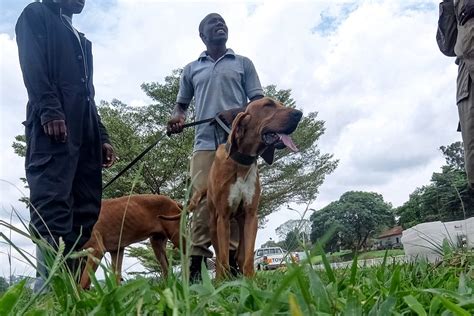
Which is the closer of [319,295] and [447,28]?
[319,295]

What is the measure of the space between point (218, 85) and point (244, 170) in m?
0.84

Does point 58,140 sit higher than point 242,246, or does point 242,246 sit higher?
point 58,140

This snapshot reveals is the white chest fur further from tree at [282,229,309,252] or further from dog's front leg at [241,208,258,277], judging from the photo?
tree at [282,229,309,252]

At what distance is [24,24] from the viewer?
3.22 meters

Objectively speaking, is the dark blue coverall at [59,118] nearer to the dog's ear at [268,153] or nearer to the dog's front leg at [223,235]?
the dog's front leg at [223,235]

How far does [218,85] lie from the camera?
15.0 feet

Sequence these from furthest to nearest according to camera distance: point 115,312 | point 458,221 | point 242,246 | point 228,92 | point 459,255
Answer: point 228,92 → point 242,246 → point 458,221 → point 459,255 → point 115,312

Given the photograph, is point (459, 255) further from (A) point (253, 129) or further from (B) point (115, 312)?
(A) point (253, 129)

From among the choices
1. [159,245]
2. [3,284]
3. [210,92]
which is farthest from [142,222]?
[3,284]

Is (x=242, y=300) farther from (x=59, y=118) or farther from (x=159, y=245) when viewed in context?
(x=159, y=245)

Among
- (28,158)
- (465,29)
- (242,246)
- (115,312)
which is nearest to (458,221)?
(465,29)

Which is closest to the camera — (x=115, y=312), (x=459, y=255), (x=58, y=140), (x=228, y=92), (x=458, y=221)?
(x=115, y=312)

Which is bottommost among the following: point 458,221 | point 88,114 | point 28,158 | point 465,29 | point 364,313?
point 364,313

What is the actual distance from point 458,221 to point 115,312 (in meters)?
2.94
